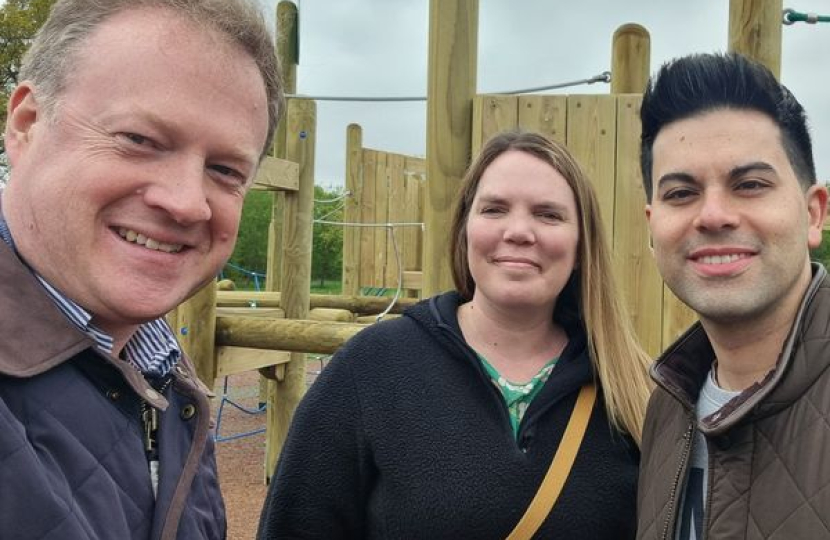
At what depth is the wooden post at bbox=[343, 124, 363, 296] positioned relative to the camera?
8.62 metres

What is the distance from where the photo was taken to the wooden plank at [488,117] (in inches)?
115

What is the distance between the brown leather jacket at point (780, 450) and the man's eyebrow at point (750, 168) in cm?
25

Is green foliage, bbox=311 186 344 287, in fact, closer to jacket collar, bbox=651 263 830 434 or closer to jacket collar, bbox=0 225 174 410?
jacket collar, bbox=651 263 830 434

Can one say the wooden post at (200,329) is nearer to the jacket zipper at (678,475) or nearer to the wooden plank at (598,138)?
the wooden plank at (598,138)

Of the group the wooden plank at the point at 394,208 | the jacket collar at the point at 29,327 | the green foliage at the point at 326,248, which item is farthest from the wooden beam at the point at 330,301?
the green foliage at the point at 326,248

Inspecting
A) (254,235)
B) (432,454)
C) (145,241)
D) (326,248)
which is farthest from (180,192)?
(254,235)

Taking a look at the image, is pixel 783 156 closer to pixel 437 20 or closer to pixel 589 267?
pixel 589 267

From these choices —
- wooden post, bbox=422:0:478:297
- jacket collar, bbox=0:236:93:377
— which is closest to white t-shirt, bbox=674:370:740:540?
jacket collar, bbox=0:236:93:377

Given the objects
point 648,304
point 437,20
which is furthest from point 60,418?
point 648,304

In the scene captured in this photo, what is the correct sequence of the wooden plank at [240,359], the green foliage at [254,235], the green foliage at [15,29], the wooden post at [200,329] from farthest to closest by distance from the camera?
the green foliage at [254,235] → the green foliage at [15,29] → the wooden plank at [240,359] → the wooden post at [200,329]

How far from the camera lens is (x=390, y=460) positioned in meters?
1.79

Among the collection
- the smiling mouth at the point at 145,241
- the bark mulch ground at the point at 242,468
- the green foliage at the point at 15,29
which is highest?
the green foliage at the point at 15,29

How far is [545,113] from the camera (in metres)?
3.07

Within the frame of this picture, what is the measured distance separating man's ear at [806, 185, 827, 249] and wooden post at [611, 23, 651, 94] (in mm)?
2110
